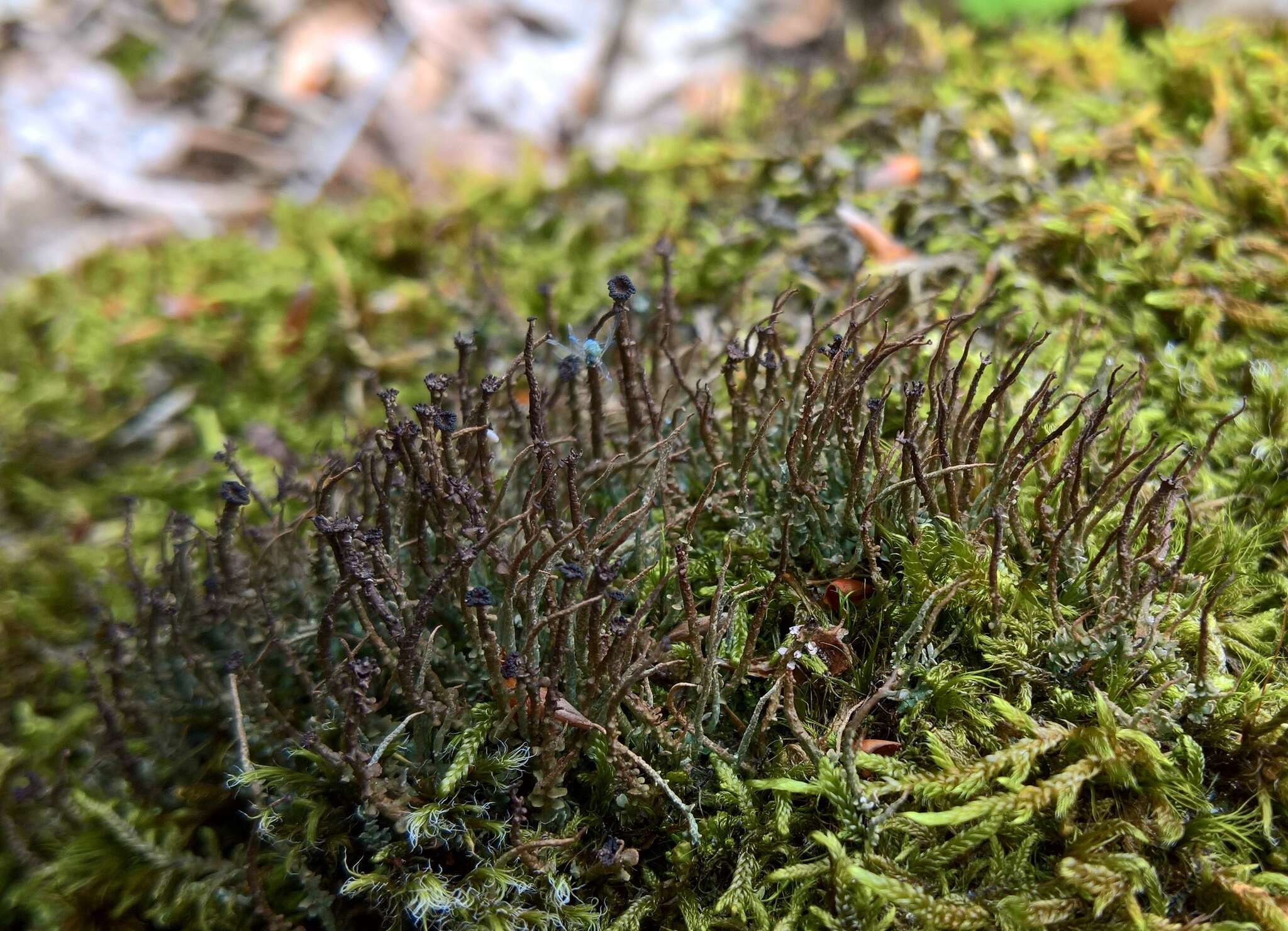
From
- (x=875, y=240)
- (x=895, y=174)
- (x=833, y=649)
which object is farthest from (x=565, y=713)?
(x=895, y=174)

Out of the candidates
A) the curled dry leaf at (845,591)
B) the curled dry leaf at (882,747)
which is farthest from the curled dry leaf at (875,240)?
the curled dry leaf at (882,747)

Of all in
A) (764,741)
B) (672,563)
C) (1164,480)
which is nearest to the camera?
(1164,480)

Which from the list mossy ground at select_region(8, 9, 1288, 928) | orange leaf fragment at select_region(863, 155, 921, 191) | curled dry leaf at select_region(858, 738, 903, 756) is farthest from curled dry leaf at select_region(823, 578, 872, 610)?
orange leaf fragment at select_region(863, 155, 921, 191)

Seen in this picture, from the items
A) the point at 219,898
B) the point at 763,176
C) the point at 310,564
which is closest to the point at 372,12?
the point at 763,176

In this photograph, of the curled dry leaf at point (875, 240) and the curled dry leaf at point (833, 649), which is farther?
the curled dry leaf at point (875, 240)

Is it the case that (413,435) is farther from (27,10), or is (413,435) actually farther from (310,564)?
(27,10)

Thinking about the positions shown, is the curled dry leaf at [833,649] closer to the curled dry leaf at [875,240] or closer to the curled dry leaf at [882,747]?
the curled dry leaf at [882,747]
